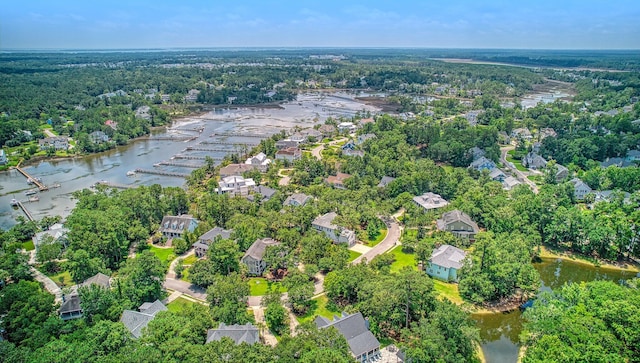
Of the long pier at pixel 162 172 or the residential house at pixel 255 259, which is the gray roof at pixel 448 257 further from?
the long pier at pixel 162 172

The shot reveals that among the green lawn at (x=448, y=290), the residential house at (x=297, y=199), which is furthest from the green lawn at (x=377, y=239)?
the residential house at (x=297, y=199)

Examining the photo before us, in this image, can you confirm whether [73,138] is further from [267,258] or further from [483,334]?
[483,334]

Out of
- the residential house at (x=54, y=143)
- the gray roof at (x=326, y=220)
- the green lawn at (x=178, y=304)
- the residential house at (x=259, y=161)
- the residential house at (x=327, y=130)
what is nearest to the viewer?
the green lawn at (x=178, y=304)

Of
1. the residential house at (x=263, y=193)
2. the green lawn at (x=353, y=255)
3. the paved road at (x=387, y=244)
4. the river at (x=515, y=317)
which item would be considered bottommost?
the river at (x=515, y=317)

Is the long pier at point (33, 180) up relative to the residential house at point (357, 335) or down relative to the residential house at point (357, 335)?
down

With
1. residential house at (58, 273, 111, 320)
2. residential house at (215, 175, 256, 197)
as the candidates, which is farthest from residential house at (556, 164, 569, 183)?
residential house at (58, 273, 111, 320)

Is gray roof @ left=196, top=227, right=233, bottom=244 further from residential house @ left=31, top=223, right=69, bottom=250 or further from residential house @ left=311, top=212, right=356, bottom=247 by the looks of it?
residential house @ left=31, top=223, right=69, bottom=250

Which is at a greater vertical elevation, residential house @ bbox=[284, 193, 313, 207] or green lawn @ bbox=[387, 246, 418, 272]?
residential house @ bbox=[284, 193, 313, 207]
